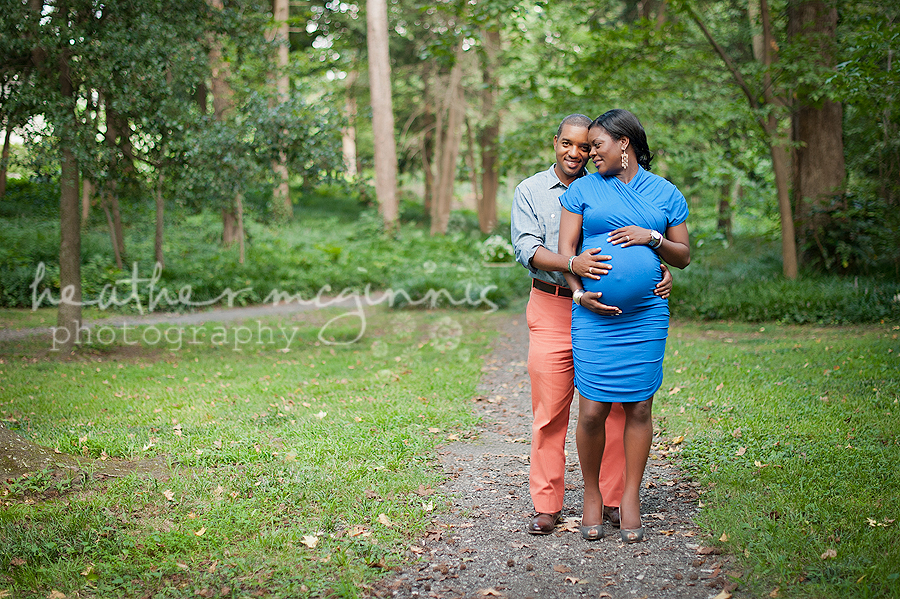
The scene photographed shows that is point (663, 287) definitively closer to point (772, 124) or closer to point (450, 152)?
point (772, 124)

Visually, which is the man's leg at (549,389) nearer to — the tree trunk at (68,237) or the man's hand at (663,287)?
the man's hand at (663,287)

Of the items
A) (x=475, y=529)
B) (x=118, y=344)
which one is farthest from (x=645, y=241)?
(x=118, y=344)

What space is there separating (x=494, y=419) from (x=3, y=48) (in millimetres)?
6687

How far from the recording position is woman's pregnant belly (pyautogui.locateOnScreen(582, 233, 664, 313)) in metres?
3.13

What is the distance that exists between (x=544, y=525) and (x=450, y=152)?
723 inches

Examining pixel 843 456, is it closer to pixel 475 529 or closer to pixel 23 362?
pixel 475 529

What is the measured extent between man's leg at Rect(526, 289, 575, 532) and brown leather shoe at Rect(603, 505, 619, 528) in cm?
27

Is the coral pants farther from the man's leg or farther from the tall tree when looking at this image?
the tall tree

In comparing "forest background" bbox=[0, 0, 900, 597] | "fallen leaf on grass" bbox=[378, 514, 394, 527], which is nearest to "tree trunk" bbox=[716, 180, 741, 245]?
"forest background" bbox=[0, 0, 900, 597]

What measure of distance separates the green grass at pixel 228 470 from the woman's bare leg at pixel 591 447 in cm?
91

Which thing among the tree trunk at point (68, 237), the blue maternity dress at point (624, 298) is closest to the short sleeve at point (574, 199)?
the blue maternity dress at point (624, 298)

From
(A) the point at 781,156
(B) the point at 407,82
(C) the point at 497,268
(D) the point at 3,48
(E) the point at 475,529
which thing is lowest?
(E) the point at 475,529

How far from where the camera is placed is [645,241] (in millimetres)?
3150

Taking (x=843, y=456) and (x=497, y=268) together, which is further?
(x=497, y=268)
